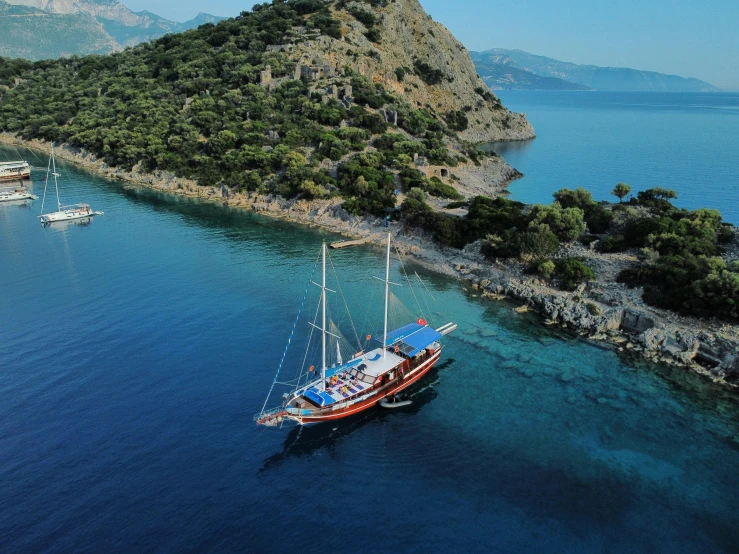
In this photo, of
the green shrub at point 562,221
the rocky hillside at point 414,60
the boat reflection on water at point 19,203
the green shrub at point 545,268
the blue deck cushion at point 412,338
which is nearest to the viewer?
the blue deck cushion at point 412,338

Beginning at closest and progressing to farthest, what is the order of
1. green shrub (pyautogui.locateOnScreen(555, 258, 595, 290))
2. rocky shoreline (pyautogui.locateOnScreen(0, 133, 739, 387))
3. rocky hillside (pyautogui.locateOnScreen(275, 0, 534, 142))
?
1. rocky shoreline (pyautogui.locateOnScreen(0, 133, 739, 387))
2. green shrub (pyautogui.locateOnScreen(555, 258, 595, 290))
3. rocky hillside (pyautogui.locateOnScreen(275, 0, 534, 142))

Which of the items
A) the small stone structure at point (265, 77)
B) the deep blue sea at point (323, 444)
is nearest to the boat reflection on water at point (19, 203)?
the deep blue sea at point (323, 444)

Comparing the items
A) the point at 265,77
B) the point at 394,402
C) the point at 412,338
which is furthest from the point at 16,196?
the point at 394,402

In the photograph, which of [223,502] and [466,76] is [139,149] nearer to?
[223,502]

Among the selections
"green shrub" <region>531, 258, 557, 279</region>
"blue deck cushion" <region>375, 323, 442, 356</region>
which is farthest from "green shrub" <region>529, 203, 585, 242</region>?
"blue deck cushion" <region>375, 323, 442, 356</region>

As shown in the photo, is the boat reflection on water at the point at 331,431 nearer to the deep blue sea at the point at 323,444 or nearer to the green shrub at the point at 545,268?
the deep blue sea at the point at 323,444

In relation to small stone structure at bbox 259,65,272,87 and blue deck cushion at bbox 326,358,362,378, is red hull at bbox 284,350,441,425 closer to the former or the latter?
blue deck cushion at bbox 326,358,362,378
